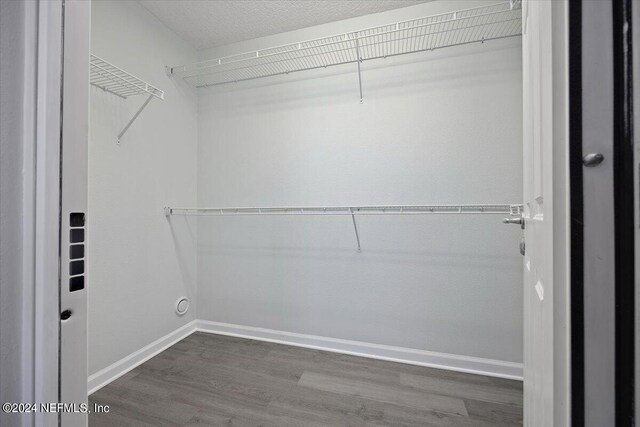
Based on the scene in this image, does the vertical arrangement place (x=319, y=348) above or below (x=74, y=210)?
below

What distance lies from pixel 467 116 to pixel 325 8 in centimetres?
121


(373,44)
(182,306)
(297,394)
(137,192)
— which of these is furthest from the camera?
(182,306)

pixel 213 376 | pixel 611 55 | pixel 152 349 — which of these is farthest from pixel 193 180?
pixel 611 55

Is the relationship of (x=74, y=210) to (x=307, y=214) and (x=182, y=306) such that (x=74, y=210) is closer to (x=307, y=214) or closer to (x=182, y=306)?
(x=307, y=214)

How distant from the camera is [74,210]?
0.60 m

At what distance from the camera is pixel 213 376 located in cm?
155

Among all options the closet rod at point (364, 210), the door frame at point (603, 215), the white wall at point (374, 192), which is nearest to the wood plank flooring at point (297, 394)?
the white wall at point (374, 192)

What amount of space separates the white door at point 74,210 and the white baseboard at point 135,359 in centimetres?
115

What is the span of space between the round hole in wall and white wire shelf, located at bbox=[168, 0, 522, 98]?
179 centimetres

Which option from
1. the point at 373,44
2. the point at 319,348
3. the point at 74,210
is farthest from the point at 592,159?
the point at 319,348

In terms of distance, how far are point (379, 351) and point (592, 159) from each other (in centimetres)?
175

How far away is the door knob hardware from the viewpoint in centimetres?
35

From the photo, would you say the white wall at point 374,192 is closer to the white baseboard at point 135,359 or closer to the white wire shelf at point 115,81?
the white baseboard at point 135,359

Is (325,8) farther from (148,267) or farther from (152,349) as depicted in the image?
(152,349)
